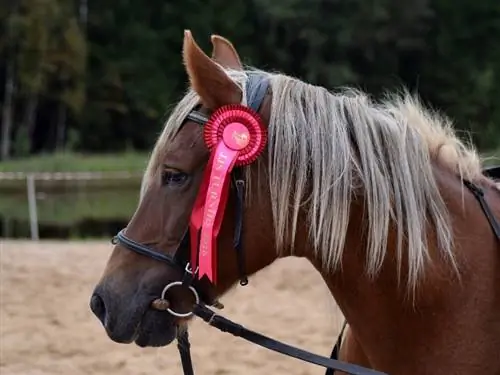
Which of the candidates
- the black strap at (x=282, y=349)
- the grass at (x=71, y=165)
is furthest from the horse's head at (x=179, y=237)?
the grass at (x=71, y=165)

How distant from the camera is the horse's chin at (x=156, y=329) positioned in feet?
6.30

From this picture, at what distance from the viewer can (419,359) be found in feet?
6.52

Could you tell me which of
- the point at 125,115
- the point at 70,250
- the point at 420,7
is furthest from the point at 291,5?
the point at 70,250

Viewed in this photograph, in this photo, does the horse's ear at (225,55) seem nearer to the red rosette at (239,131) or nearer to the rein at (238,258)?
the rein at (238,258)

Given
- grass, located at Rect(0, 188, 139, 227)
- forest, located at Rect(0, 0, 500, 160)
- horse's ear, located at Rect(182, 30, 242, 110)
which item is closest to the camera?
horse's ear, located at Rect(182, 30, 242, 110)

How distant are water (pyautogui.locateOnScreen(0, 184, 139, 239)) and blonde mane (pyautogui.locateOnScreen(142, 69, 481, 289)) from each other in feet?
34.5

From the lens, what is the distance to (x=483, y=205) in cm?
207

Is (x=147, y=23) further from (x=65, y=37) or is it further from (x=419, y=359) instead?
(x=419, y=359)

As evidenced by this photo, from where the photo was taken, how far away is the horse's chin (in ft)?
6.30

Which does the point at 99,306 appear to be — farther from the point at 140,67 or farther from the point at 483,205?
the point at 140,67

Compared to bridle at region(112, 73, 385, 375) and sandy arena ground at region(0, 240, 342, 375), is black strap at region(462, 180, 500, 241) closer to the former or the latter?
bridle at region(112, 73, 385, 375)

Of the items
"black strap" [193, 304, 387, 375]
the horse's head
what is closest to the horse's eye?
the horse's head

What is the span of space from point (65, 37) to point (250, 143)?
26.7 m

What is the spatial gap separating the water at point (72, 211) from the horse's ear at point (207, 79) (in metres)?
10.5
